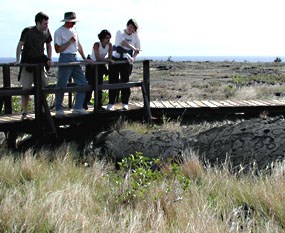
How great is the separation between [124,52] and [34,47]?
2.05 metres

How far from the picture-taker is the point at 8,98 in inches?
414

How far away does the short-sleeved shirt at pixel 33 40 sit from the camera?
8.54 m

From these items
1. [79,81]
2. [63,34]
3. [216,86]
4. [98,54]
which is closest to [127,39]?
[98,54]

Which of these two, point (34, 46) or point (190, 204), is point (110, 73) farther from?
point (190, 204)

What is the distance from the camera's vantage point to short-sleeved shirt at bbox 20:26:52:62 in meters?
8.54

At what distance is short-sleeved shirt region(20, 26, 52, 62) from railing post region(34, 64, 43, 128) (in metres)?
0.26

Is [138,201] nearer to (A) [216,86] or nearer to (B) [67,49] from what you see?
(B) [67,49]

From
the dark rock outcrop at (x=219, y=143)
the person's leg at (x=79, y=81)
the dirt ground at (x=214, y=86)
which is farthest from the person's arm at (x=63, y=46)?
the dirt ground at (x=214, y=86)

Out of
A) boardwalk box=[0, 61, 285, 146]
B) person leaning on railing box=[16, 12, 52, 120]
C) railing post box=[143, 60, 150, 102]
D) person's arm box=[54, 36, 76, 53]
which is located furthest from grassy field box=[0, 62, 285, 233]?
railing post box=[143, 60, 150, 102]

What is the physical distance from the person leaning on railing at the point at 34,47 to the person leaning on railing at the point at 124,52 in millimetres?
1522

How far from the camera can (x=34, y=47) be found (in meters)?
8.67

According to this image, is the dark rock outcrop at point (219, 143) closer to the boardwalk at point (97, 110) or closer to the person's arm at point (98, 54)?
the boardwalk at point (97, 110)

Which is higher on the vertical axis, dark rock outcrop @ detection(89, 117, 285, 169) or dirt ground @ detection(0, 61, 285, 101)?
dark rock outcrop @ detection(89, 117, 285, 169)

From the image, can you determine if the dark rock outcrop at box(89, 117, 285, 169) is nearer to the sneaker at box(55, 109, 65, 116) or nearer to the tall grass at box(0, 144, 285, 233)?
the tall grass at box(0, 144, 285, 233)
